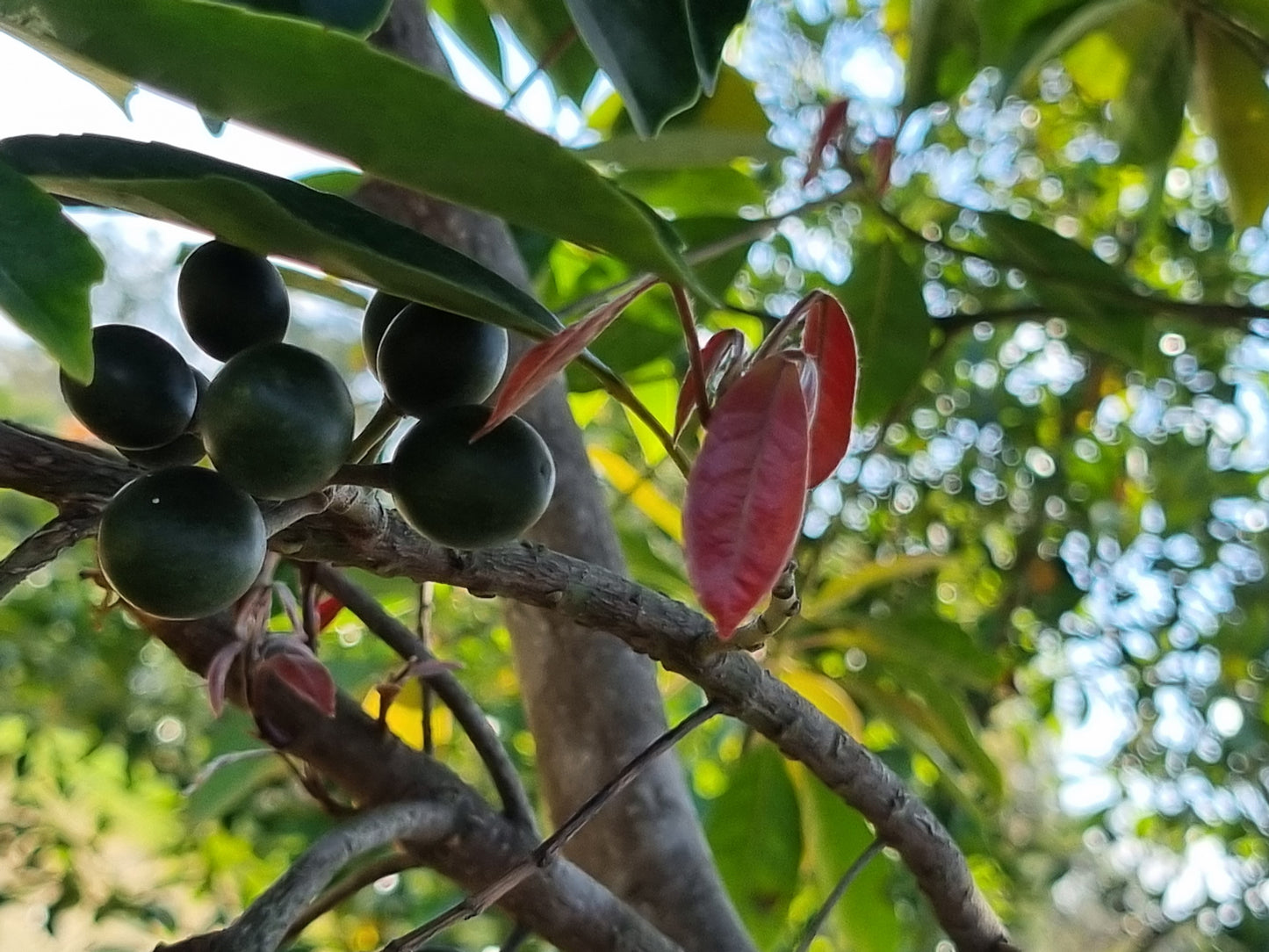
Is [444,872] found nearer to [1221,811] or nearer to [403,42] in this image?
[403,42]

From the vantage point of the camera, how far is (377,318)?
0.33 metres

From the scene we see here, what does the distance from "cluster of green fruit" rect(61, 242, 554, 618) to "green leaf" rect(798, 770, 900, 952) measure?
632 mm

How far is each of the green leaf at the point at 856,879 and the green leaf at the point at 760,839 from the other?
28 millimetres

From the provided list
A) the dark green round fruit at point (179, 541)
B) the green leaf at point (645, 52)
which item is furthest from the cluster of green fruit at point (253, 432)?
the green leaf at point (645, 52)

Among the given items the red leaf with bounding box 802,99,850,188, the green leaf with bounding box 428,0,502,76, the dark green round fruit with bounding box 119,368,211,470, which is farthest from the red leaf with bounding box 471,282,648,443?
the green leaf with bounding box 428,0,502,76

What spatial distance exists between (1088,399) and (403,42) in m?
1.21

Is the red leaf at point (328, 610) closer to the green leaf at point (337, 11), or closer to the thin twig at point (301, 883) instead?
the thin twig at point (301, 883)

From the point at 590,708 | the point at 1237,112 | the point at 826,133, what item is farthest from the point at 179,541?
the point at 1237,112

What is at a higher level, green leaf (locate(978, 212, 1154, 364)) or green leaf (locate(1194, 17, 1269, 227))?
green leaf (locate(1194, 17, 1269, 227))

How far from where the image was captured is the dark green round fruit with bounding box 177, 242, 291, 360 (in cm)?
31

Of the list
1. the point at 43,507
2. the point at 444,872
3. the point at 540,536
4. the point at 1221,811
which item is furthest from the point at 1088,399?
the point at 43,507

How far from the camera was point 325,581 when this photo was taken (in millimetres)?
499

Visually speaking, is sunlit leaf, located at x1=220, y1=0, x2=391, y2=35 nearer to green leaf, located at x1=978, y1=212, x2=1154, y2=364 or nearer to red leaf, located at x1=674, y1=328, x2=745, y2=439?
red leaf, located at x1=674, y1=328, x2=745, y2=439

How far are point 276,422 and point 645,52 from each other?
7.7 inches
